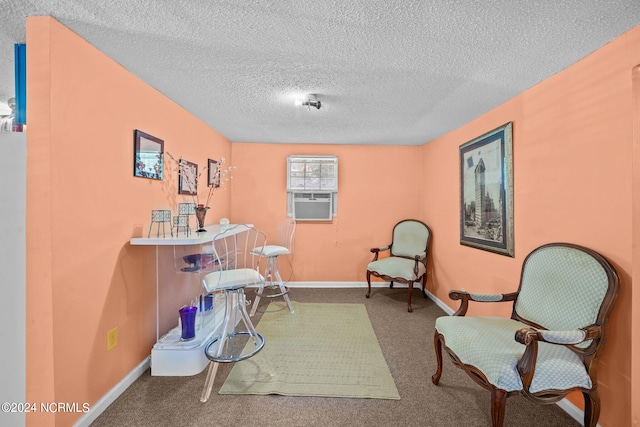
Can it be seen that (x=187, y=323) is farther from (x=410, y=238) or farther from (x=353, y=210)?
(x=410, y=238)

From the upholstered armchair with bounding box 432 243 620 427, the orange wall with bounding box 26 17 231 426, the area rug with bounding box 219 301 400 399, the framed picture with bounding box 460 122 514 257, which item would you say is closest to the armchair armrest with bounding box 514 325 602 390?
the upholstered armchair with bounding box 432 243 620 427

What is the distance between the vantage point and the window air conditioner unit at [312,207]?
13.6 feet

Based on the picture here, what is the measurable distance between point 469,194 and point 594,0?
1876 millimetres

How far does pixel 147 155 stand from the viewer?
2115mm

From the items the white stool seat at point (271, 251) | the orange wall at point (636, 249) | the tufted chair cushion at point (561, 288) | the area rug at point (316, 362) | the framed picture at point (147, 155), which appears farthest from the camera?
the white stool seat at point (271, 251)

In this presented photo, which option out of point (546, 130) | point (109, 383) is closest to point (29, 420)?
point (109, 383)

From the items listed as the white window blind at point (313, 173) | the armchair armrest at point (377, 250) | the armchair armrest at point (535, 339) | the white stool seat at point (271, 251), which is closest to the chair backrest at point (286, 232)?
the white stool seat at point (271, 251)

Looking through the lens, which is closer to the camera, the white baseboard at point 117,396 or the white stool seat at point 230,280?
the white baseboard at point 117,396

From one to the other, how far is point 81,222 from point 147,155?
79cm

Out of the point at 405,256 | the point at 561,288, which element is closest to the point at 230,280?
the point at 561,288

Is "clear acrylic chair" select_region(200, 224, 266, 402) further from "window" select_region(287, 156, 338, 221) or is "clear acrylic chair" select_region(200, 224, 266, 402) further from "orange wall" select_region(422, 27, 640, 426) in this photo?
"orange wall" select_region(422, 27, 640, 426)

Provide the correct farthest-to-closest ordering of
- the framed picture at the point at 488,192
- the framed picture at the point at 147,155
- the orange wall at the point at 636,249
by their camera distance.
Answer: the framed picture at the point at 488,192
the framed picture at the point at 147,155
the orange wall at the point at 636,249

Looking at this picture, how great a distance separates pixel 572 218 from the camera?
1.72m

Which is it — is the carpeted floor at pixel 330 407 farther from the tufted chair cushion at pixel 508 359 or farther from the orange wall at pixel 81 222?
the tufted chair cushion at pixel 508 359
